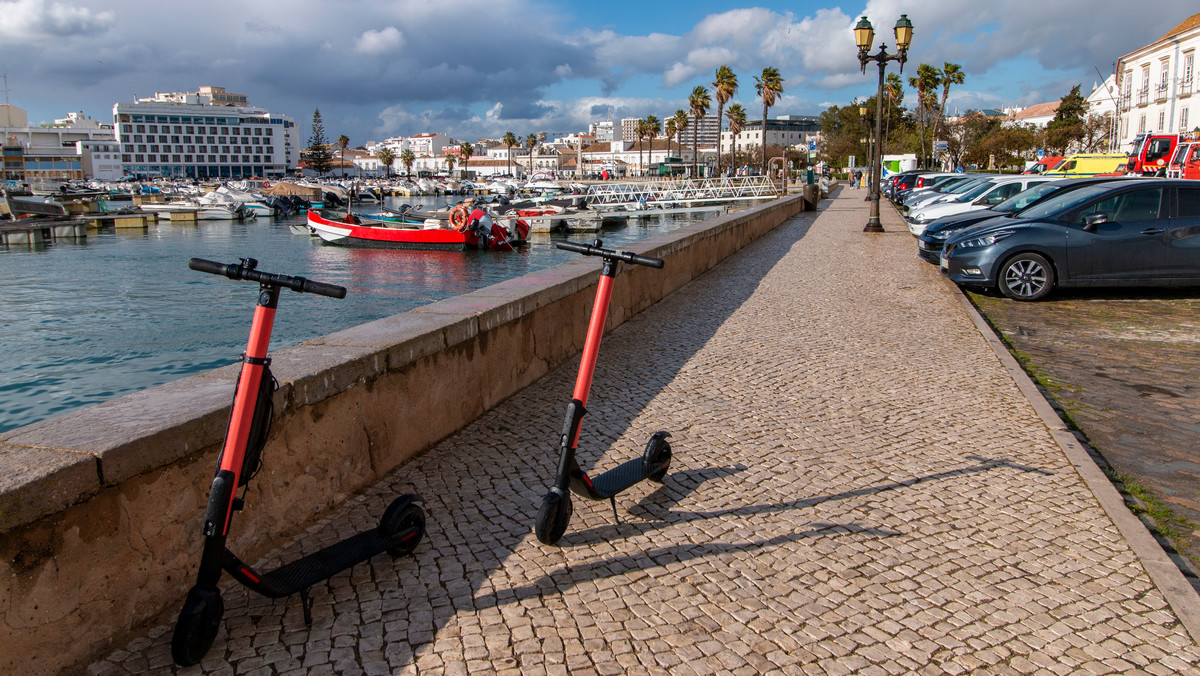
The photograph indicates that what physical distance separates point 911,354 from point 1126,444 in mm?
2567

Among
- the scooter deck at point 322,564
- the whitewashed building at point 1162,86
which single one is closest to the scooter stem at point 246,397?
the scooter deck at point 322,564

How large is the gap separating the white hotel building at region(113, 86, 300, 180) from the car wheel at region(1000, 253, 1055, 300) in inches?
7240

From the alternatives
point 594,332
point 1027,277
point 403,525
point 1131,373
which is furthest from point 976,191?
point 403,525

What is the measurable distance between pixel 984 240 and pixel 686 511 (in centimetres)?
856

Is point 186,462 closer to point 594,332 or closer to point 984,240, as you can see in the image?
point 594,332

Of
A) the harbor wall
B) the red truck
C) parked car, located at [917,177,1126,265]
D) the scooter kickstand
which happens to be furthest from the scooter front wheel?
the red truck

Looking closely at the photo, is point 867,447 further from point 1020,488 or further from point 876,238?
point 876,238

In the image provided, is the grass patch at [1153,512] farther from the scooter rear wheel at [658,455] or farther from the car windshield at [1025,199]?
the car windshield at [1025,199]

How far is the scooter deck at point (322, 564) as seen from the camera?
2996 mm

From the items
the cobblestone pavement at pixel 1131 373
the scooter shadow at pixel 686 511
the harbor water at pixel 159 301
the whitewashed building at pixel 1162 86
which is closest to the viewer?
the scooter shadow at pixel 686 511

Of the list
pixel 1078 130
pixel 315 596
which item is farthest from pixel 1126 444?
pixel 1078 130

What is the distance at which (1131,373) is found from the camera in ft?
23.1

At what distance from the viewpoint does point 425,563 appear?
11.5ft

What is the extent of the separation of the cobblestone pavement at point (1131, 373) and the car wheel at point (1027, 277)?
0.57 feet
